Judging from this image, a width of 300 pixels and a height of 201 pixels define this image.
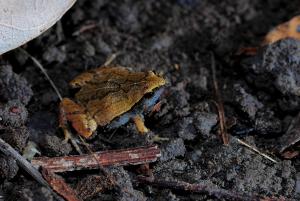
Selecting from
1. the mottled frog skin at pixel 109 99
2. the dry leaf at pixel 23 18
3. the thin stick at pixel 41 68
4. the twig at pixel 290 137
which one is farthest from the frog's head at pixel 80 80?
the twig at pixel 290 137

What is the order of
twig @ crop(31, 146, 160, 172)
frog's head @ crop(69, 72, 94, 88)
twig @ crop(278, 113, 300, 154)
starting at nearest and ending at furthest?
twig @ crop(31, 146, 160, 172)
twig @ crop(278, 113, 300, 154)
frog's head @ crop(69, 72, 94, 88)

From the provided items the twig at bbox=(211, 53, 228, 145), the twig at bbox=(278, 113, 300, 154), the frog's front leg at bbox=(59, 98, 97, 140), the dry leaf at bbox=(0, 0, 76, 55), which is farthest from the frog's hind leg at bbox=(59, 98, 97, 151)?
the twig at bbox=(278, 113, 300, 154)

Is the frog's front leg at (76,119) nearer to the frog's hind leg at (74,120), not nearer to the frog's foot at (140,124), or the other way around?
the frog's hind leg at (74,120)

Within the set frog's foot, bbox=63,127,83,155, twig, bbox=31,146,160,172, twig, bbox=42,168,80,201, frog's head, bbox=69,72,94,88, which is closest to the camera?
twig, bbox=42,168,80,201

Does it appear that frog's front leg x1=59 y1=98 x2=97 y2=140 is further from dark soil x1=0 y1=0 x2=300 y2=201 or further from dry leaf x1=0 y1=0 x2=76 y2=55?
dry leaf x1=0 y1=0 x2=76 y2=55

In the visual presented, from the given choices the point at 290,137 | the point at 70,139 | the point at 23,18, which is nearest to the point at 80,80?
the point at 70,139

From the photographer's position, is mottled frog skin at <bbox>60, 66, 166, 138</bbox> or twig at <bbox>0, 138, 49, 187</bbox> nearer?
twig at <bbox>0, 138, 49, 187</bbox>

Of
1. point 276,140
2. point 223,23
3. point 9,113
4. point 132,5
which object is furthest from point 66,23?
point 276,140

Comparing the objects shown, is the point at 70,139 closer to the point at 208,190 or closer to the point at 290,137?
the point at 208,190

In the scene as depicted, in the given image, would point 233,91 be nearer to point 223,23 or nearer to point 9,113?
point 223,23
